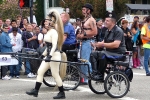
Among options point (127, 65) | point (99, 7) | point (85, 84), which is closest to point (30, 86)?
point (85, 84)

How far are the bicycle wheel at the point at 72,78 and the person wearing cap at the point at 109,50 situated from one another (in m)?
0.88

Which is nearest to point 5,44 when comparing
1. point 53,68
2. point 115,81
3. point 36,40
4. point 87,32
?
point 36,40

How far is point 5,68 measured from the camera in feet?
47.0

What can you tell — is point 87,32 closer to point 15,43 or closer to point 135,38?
point 15,43

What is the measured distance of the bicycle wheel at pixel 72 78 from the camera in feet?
37.6

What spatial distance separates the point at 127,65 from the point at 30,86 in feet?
10.1

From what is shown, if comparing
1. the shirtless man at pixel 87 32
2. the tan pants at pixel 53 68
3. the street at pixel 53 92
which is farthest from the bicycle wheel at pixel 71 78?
the tan pants at pixel 53 68

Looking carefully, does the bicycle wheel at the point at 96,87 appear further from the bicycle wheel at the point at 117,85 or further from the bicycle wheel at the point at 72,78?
the bicycle wheel at the point at 72,78

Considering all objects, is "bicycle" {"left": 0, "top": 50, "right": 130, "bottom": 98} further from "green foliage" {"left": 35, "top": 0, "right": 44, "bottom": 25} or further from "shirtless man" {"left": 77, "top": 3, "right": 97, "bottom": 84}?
"green foliage" {"left": 35, "top": 0, "right": 44, "bottom": 25}

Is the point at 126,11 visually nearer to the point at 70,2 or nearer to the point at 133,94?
the point at 70,2

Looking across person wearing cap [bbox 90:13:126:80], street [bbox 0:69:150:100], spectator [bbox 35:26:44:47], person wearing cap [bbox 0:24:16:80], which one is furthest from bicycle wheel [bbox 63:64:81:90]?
spectator [bbox 35:26:44:47]

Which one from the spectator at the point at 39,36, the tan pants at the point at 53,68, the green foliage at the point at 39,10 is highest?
the green foliage at the point at 39,10

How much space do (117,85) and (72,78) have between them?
1.61 metres

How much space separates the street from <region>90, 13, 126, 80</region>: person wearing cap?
0.63m
